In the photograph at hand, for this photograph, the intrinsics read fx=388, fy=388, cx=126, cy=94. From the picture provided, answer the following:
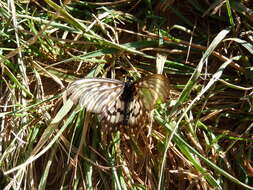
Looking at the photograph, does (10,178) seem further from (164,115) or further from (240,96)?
(240,96)

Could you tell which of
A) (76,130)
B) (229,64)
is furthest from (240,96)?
(76,130)

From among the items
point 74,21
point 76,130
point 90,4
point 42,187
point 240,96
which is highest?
point 90,4

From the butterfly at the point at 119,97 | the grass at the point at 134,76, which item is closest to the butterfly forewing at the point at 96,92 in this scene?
the butterfly at the point at 119,97

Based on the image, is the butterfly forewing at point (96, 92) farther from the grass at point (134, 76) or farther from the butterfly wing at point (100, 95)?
the grass at point (134, 76)

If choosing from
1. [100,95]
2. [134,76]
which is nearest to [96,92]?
[100,95]

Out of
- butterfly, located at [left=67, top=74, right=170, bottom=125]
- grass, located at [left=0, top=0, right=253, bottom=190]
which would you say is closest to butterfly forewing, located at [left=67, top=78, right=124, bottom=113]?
butterfly, located at [left=67, top=74, right=170, bottom=125]

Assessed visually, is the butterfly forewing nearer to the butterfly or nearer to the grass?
the butterfly
